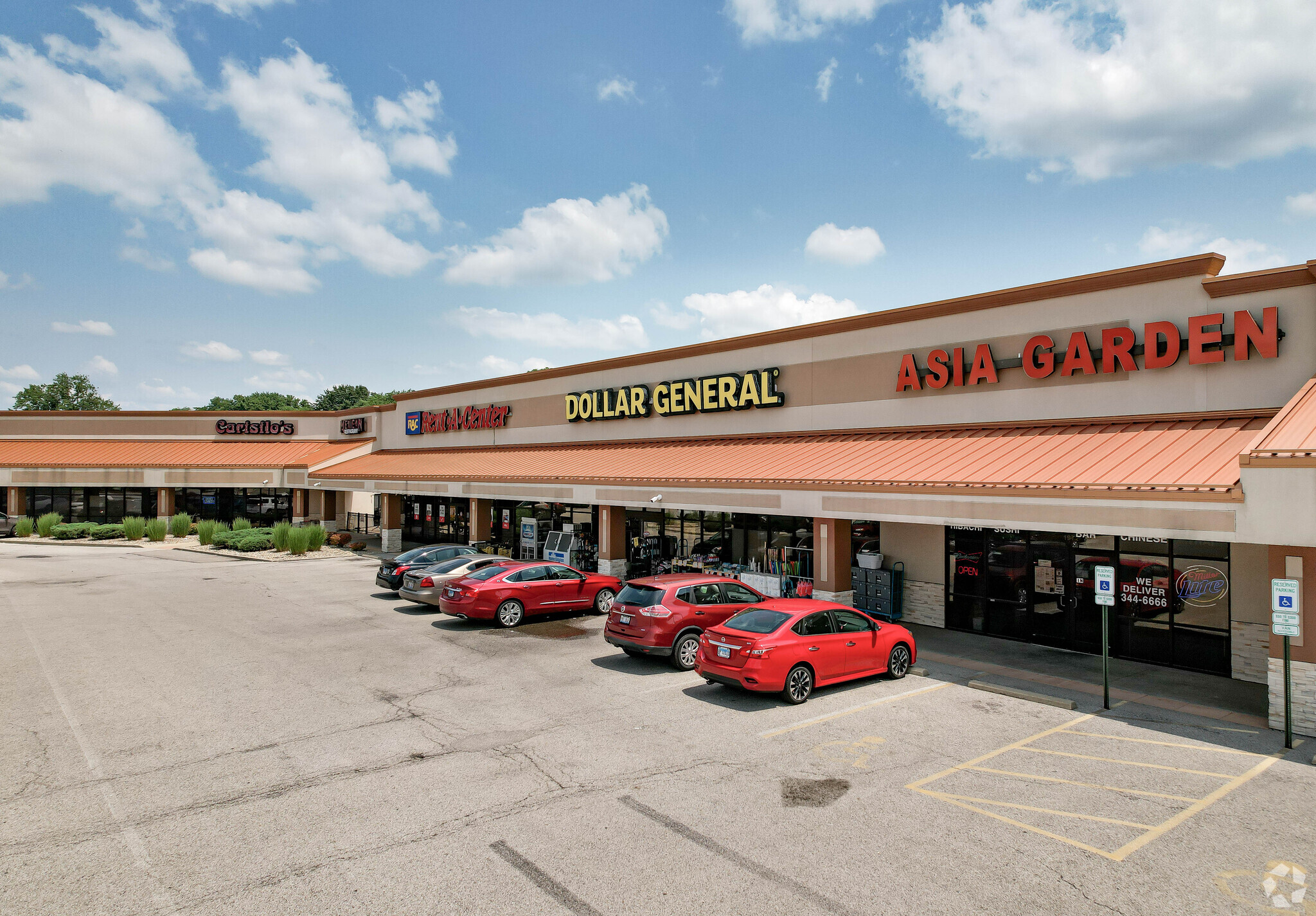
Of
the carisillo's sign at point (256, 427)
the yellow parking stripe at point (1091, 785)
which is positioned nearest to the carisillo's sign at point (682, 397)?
the yellow parking stripe at point (1091, 785)

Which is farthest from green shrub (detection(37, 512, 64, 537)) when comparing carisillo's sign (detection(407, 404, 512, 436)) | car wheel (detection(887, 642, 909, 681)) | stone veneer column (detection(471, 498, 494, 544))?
car wheel (detection(887, 642, 909, 681))

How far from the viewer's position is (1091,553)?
15.0 m

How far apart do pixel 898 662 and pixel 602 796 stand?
6982 mm

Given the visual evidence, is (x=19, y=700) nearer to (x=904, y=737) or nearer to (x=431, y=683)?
(x=431, y=683)

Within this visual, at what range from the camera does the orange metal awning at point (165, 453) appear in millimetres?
41562

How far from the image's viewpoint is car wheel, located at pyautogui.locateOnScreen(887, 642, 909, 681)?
42.3ft

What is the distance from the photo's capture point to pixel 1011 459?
48.6ft

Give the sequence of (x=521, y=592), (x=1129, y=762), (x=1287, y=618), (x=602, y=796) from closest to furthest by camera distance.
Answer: (x=602, y=796) < (x=1129, y=762) < (x=1287, y=618) < (x=521, y=592)

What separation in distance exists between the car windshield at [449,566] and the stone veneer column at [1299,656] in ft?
54.8

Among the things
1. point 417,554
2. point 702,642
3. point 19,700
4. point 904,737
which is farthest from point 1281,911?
point 417,554

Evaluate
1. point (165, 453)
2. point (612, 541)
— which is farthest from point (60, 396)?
point (612, 541)

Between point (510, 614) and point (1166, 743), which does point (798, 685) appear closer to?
point (1166, 743)

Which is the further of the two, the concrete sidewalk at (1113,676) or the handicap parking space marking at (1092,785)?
the concrete sidewalk at (1113,676)

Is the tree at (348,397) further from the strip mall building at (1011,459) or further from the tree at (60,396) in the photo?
the strip mall building at (1011,459)
